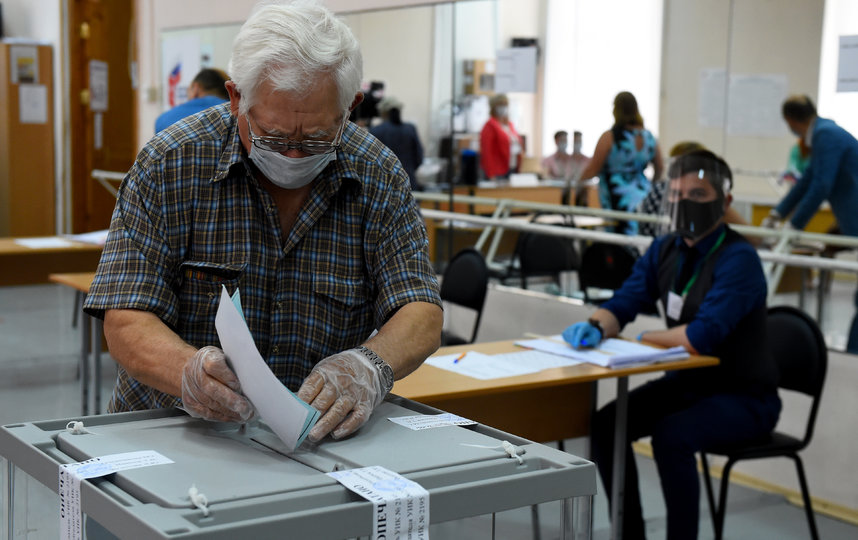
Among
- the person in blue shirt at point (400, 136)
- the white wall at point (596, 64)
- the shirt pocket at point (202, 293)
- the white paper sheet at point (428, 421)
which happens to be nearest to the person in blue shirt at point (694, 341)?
the white wall at point (596, 64)

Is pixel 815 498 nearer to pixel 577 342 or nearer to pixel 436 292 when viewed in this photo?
pixel 577 342

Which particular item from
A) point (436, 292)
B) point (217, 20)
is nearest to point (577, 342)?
point (436, 292)

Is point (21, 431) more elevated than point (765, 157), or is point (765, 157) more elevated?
point (765, 157)

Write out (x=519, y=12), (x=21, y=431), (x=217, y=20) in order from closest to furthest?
1. (x=21, y=431)
2. (x=519, y=12)
3. (x=217, y=20)

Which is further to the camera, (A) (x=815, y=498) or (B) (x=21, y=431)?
(A) (x=815, y=498)

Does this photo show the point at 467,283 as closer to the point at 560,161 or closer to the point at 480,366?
the point at 560,161

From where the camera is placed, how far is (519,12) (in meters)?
5.07

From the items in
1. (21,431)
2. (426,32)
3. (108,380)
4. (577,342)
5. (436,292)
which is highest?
(426,32)

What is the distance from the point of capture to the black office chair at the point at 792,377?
3.09 metres

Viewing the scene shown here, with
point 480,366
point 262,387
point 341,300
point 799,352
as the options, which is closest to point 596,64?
point 799,352

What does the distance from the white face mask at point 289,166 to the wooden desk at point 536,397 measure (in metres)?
1.04

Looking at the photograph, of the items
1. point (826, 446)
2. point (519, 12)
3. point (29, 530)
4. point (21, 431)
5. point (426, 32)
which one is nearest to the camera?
point (21, 431)

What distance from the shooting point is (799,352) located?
324cm

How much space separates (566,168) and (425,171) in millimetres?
982
